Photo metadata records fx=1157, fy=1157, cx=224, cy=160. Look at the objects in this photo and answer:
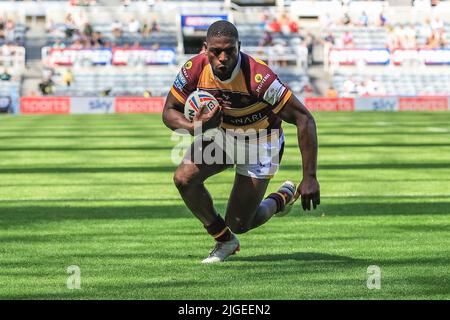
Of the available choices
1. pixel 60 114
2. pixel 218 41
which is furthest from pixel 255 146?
pixel 60 114

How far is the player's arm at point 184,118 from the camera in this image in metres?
9.20

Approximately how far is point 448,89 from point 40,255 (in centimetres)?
4838

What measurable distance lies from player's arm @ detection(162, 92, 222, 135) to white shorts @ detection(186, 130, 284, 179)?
0.61 meters

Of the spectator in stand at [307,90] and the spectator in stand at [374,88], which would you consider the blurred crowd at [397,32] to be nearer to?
the spectator in stand at [374,88]

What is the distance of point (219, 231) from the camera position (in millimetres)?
10500

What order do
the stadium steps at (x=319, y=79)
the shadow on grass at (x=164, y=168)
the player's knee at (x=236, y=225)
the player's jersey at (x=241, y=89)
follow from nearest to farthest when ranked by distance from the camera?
the player's jersey at (x=241, y=89) < the player's knee at (x=236, y=225) < the shadow on grass at (x=164, y=168) < the stadium steps at (x=319, y=79)

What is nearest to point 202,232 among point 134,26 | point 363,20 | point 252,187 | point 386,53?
point 252,187

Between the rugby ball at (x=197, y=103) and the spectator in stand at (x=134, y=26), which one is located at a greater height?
the spectator in stand at (x=134, y=26)

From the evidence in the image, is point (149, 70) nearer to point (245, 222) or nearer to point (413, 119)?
point (413, 119)

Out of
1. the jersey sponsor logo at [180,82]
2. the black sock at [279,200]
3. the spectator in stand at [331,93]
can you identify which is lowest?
the spectator in stand at [331,93]

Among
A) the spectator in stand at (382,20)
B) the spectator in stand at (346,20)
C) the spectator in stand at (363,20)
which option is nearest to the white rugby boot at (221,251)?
the spectator in stand at (346,20)

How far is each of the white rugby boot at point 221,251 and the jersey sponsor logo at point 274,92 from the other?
148 cm

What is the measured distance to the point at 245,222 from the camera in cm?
1059

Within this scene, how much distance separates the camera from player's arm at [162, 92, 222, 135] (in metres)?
9.20
